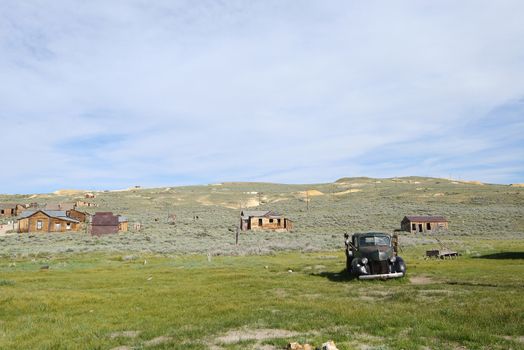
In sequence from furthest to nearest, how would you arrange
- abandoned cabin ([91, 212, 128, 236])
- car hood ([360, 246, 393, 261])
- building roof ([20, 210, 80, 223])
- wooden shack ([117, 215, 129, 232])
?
1. building roof ([20, 210, 80, 223])
2. wooden shack ([117, 215, 129, 232])
3. abandoned cabin ([91, 212, 128, 236])
4. car hood ([360, 246, 393, 261])

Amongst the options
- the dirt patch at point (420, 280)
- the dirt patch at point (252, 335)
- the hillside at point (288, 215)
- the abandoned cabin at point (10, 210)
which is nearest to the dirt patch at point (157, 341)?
the dirt patch at point (252, 335)

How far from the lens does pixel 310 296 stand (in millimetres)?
17328

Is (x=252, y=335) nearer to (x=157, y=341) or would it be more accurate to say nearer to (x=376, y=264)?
(x=157, y=341)

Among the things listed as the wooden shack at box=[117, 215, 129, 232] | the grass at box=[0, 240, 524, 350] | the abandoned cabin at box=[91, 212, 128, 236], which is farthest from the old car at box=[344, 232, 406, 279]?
the wooden shack at box=[117, 215, 129, 232]

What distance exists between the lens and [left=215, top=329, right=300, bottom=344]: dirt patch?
34.1 feet

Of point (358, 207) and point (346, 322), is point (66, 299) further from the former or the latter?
point (358, 207)

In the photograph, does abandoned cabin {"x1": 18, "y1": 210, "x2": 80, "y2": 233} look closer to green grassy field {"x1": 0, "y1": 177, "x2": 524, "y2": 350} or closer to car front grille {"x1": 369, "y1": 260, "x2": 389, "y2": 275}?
green grassy field {"x1": 0, "y1": 177, "x2": 524, "y2": 350}

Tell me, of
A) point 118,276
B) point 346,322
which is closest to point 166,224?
point 118,276

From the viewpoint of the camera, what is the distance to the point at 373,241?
75.0 feet

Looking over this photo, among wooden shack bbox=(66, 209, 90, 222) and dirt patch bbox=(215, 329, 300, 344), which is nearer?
dirt patch bbox=(215, 329, 300, 344)

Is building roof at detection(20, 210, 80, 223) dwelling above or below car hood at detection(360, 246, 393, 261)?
above

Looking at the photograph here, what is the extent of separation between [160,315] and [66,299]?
603 cm

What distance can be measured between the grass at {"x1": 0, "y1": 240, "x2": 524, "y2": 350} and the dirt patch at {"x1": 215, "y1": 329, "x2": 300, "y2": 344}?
30 millimetres

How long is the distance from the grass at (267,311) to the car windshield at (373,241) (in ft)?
6.72
